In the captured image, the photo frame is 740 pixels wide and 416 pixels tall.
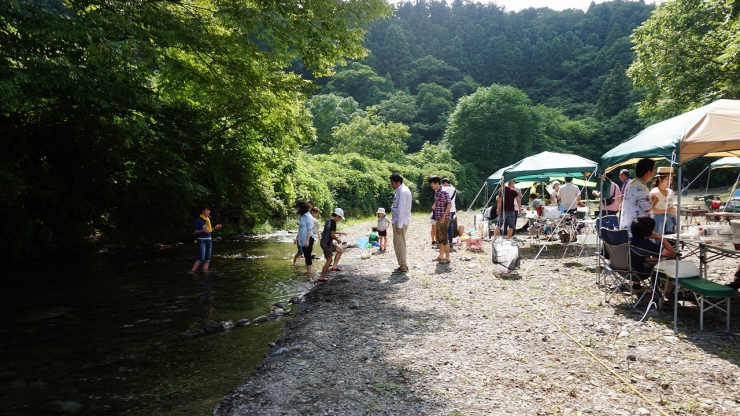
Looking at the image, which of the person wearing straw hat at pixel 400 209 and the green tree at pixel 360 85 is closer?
the person wearing straw hat at pixel 400 209

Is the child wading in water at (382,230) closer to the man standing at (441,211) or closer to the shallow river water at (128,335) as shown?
the man standing at (441,211)

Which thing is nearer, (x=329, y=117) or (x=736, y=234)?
(x=736, y=234)

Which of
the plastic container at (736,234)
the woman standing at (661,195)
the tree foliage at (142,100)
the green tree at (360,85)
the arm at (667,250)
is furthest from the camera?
the green tree at (360,85)

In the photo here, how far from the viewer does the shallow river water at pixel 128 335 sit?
4582 mm

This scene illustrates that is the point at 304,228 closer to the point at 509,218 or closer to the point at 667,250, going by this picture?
the point at 509,218

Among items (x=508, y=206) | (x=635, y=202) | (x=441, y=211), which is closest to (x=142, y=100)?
(x=441, y=211)

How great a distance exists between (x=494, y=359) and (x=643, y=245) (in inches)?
131

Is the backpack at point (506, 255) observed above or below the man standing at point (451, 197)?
below

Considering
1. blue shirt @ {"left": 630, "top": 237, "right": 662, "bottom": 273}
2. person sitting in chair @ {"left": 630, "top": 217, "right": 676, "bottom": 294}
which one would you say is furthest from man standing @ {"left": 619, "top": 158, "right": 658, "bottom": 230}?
blue shirt @ {"left": 630, "top": 237, "right": 662, "bottom": 273}

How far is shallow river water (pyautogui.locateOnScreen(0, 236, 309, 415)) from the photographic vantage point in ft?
15.0

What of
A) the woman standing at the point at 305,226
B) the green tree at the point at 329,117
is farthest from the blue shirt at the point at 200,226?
the green tree at the point at 329,117

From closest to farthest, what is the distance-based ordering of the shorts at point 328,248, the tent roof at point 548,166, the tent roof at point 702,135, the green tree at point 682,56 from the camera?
1. the tent roof at point 702,135
2. the shorts at point 328,248
3. the tent roof at point 548,166
4. the green tree at point 682,56

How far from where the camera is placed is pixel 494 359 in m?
4.92

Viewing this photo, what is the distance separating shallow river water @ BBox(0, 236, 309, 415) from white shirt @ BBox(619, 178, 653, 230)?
5.62 m
